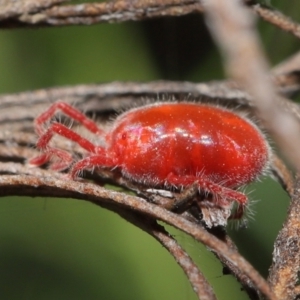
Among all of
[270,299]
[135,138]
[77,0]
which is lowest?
[270,299]

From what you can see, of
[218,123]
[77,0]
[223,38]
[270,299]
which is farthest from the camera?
[77,0]

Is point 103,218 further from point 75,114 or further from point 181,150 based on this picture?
point 181,150

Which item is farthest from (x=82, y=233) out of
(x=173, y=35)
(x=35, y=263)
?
(x=173, y=35)

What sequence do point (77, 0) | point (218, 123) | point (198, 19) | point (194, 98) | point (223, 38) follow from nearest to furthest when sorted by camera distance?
point (223, 38)
point (218, 123)
point (194, 98)
point (77, 0)
point (198, 19)

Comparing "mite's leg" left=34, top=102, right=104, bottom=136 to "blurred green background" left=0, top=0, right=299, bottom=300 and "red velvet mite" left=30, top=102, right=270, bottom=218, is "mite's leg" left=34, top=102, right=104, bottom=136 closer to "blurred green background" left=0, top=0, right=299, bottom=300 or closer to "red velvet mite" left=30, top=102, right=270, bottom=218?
"red velvet mite" left=30, top=102, right=270, bottom=218

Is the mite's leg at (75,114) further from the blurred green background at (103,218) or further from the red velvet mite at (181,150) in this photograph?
the blurred green background at (103,218)

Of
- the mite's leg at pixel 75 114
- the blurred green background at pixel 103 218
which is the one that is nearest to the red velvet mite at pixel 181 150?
the mite's leg at pixel 75 114

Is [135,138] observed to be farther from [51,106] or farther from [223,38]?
[223,38]

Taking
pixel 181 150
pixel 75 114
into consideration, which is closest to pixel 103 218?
pixel 75 114
